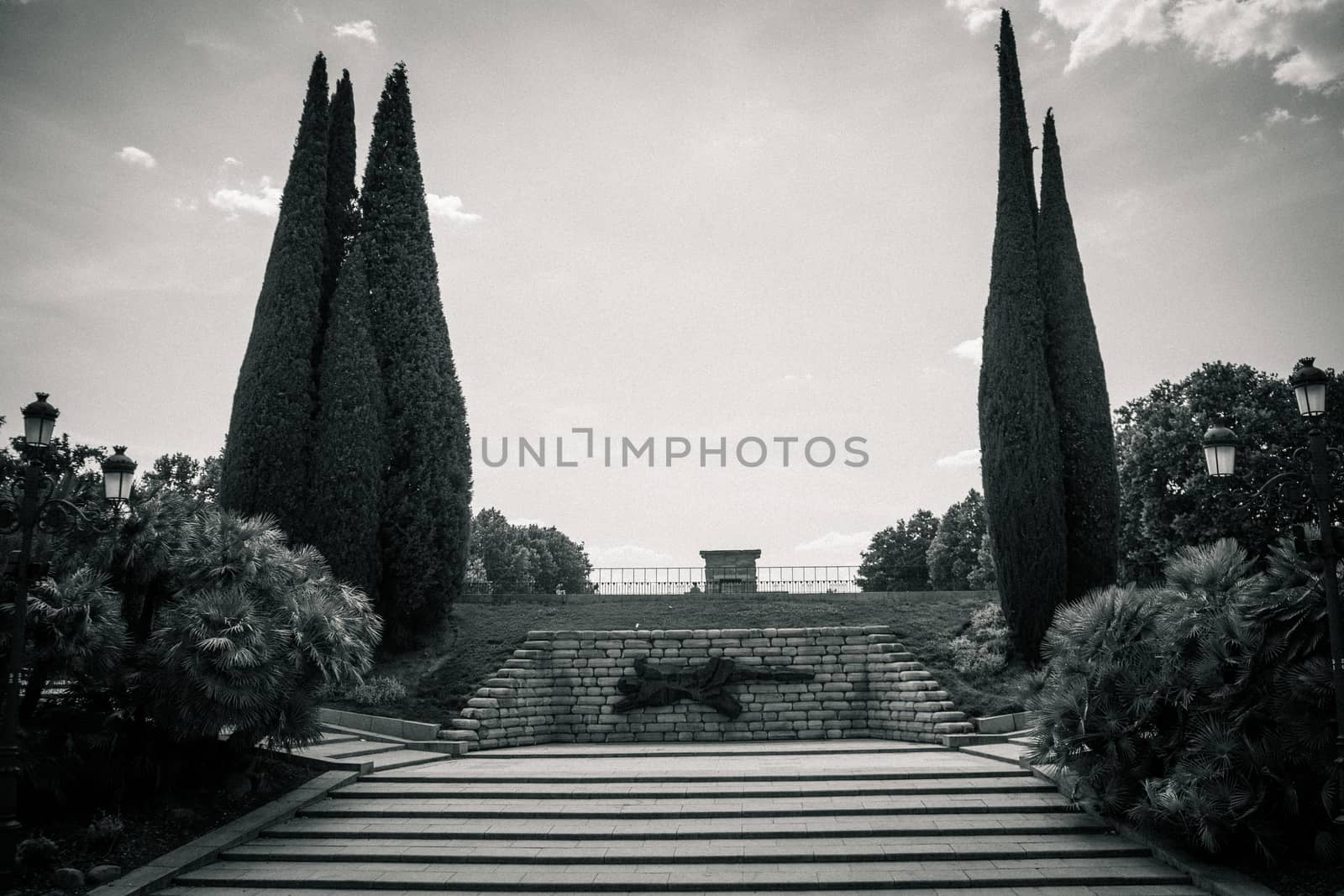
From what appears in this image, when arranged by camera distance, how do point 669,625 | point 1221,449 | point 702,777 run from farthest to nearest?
point 669,625 → point 702,777 → point 1221,449

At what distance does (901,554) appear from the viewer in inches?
2242

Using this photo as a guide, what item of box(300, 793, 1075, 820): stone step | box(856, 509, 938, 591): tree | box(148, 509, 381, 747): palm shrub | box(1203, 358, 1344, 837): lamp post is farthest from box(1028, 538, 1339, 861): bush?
box(856, 509, 938, 591): tree

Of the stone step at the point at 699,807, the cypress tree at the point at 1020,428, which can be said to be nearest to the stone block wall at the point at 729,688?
the cypress tree at the point at 1020,428

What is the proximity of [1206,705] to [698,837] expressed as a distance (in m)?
5.38

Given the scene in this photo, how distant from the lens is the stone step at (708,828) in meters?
9.60

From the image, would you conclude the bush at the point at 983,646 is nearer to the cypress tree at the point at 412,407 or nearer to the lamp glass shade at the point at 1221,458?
the lamp glass shade at the point at 1221,458

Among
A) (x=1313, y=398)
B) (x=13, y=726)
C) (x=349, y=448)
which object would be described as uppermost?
(x=349, y=448)

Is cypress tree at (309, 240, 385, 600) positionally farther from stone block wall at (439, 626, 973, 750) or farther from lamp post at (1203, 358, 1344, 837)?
lamp post at (1203, 358, 1344, 837)

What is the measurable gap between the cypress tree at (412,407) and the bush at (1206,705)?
1204cm

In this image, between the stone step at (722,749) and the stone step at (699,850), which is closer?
the stone step at (699,850)

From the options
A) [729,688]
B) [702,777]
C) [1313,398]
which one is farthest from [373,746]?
[1313,398]

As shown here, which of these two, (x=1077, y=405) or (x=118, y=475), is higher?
(x=1077, y=405)

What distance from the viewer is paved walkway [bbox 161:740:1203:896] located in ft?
28.0

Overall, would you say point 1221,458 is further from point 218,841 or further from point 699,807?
point 218,841
